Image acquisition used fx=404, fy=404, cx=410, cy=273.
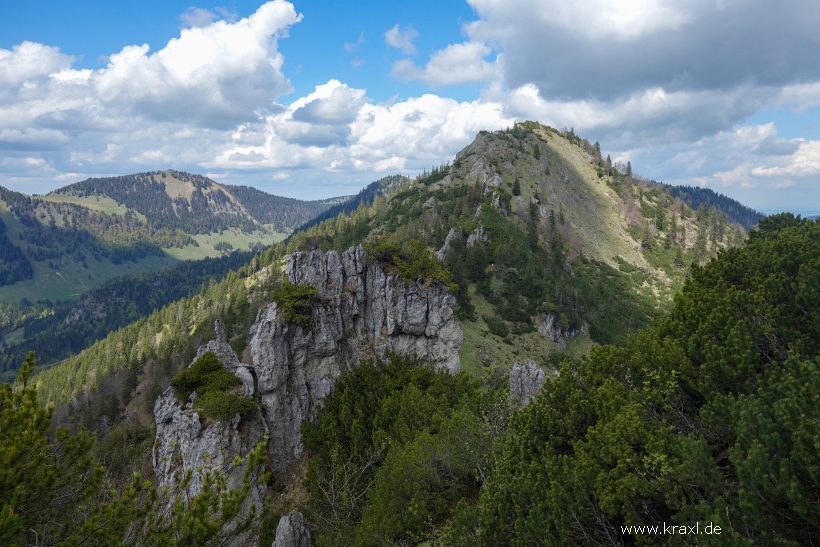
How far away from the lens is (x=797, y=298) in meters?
15.1

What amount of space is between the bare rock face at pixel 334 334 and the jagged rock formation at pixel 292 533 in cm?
912

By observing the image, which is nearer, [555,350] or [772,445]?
[772,445]

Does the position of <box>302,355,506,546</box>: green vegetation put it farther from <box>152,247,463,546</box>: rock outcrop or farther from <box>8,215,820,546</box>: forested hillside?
<box>152,247,463,546</box>: rock outcrop

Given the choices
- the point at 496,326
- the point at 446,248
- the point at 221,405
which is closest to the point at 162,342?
the point at 446,248

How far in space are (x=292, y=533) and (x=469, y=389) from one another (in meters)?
18.1

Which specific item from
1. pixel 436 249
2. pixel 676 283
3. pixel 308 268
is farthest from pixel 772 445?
pixel 676 283

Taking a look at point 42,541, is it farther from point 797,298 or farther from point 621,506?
point 797,298

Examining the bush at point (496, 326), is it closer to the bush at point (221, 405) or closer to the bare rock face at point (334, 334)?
the bare rock face at point (334, 334)

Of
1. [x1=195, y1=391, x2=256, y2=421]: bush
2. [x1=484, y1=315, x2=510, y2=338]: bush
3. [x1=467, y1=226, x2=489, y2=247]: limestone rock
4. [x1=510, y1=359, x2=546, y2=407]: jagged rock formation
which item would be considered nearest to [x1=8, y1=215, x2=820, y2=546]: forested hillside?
[x1=195, y1=391, x2=256, y2=421]: bush

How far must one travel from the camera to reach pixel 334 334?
148 feet

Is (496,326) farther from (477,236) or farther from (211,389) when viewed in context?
(211,389)

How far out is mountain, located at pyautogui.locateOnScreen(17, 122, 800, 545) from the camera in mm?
14102

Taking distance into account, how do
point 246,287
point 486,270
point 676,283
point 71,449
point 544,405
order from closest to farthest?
1. point 71,449
2. point 544,405
3. point 486,270
4. point 676,283
5. point 246,287

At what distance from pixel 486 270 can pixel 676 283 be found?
62757 mm
